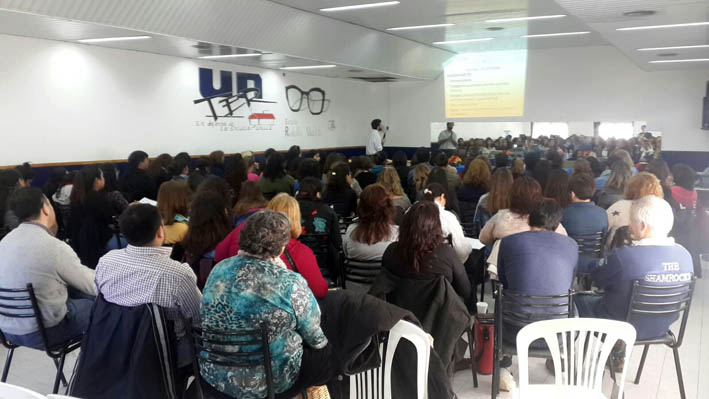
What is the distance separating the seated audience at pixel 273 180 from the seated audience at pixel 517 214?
2934 mm

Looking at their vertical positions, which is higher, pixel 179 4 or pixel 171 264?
pixel 179 4

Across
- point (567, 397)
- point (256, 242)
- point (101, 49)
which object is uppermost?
point (101, 49)

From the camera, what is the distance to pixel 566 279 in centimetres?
330

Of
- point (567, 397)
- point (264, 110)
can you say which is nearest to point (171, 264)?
point (567, 397)

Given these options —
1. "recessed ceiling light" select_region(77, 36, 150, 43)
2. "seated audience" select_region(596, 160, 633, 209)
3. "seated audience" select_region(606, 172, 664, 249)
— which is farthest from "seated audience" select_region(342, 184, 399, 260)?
"recessed ceiling light" select_region(77, 36, 150, 43)

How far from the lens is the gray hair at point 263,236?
8.05ft

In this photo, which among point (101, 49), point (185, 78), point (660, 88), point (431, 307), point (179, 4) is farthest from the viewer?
point (660, 88)

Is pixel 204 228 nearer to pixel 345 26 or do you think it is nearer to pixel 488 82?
pixel 345 26

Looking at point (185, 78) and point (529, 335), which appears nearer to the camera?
point (529, 335)

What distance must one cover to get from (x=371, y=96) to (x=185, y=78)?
6052 mm

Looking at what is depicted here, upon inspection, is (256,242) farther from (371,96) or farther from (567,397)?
(371,96)

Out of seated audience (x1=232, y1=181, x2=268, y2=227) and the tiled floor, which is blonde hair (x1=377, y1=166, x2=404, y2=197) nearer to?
seated audience (x1=232, y1=181, x2=268, y2=227)

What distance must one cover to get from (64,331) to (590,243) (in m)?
3.88

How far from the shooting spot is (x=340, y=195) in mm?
6016
